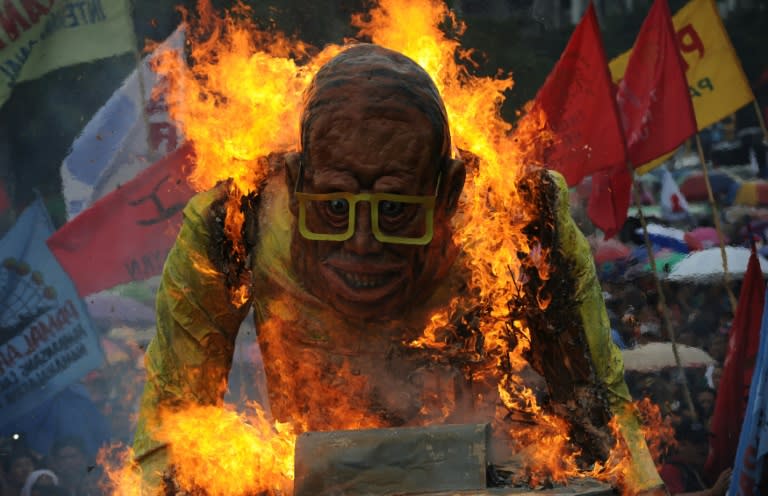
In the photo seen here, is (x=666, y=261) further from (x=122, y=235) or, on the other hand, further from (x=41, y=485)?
(x=41, y=485)

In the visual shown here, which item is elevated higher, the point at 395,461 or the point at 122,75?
the point at 122,75

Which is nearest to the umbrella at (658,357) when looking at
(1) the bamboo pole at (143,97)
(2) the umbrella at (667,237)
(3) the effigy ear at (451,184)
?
(2) the umbrella at (667,237)

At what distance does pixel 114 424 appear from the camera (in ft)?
31.5

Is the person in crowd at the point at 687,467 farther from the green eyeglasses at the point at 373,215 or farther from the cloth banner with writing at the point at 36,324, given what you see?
the cloth banner with writing at the point at 36,324

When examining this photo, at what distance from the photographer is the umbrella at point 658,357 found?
9.29 meters

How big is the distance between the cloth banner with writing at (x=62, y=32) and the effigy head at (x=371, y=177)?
7124 mm

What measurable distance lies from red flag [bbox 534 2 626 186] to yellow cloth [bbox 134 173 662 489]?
4849 millimetres

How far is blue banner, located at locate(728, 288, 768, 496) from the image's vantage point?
6.71m

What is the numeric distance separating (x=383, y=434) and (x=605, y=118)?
243 inches

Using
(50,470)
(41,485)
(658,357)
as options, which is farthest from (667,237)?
(41,485)

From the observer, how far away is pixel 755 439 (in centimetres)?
675

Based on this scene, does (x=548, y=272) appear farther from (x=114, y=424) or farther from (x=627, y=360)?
(x=114, y=424)

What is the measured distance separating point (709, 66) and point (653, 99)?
127 centimetres

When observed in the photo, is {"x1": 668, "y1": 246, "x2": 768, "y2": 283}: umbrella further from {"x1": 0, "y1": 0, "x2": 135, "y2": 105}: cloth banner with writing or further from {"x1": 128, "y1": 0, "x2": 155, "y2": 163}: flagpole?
{"x1": 0, "y1": 0, "x2": 135, "y2": 105}: cloth banner with writing
